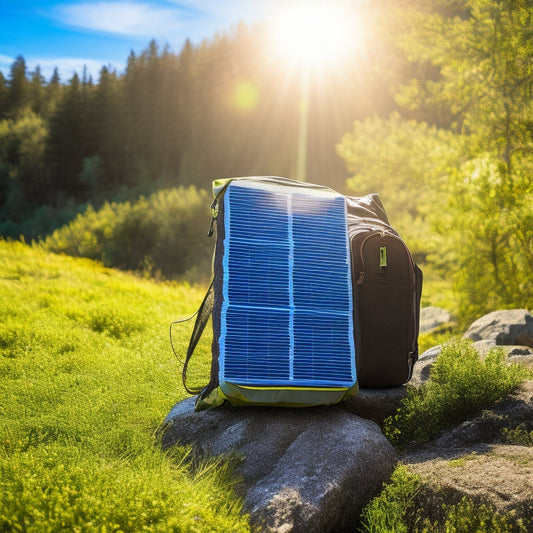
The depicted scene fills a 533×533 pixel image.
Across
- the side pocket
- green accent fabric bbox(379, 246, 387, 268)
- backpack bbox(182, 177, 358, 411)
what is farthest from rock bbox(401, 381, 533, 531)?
green accent fabric bbox(379, 246, 387, 268)

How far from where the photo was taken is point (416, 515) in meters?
3.13

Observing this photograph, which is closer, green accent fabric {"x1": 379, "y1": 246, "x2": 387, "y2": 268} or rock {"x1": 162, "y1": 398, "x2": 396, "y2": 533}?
rock {"x1": 162, "y1": 398, "x2": 396, "y2": 533}

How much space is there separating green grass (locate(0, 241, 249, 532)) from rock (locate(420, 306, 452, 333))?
4485 mm

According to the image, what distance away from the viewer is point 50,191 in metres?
59.6

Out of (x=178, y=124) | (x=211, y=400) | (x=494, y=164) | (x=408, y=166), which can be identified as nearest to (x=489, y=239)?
(x=494, y=164)

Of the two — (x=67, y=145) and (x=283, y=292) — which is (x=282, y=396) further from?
(x=67, y=145)

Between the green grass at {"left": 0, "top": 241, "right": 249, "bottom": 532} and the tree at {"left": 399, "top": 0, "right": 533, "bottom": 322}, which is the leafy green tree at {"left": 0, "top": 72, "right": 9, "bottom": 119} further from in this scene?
the tree at {"left": 399, "top": 0, "right": 533, "bottom": 322}

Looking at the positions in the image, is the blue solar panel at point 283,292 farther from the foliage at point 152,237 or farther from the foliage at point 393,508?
the foliage at point 152,237

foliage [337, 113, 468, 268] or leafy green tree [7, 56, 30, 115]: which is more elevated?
leafy green tree [7, 56, 30, 115]

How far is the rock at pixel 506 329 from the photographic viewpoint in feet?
20.4

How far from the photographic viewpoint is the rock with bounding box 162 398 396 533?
9.82 feet

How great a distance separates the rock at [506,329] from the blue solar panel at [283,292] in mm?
2928

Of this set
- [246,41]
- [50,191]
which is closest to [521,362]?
[246,41]

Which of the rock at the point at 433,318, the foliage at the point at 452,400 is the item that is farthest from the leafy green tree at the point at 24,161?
the foliage at the point at 452,400
